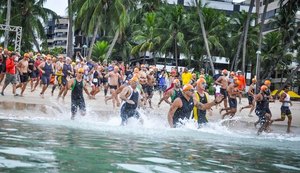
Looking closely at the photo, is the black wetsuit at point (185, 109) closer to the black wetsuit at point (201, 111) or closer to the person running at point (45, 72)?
the black wetsuit at point (201, 111)

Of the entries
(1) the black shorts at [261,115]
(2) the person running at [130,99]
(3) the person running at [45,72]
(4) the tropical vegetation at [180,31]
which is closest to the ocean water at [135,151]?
(2) the person running at [130,99]

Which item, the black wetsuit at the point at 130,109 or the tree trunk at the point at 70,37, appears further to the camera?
the tree trunk at the point at 70,37

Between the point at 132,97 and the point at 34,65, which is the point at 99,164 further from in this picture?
the point at 34,65

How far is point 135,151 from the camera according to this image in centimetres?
788

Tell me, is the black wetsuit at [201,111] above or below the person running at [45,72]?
below

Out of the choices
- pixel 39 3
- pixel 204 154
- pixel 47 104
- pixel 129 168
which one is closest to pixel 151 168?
pixel 129 168

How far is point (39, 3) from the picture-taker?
1822 inches

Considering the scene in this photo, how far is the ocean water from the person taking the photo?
20.0 feet

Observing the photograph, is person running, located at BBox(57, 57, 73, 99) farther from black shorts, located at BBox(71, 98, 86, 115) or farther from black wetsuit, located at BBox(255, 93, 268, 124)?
black wetsuit, located at BBox(255, 93, 268, 124)

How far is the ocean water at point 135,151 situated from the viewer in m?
6.08

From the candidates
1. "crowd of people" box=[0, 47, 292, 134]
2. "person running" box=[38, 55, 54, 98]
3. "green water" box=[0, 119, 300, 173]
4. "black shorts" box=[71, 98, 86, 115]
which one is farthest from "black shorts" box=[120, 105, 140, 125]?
"person running" box=[38, 55, 54, 98]

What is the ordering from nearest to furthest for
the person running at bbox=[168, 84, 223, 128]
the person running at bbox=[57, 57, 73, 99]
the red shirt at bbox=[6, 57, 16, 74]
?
the person running at bbox=[168, 84, 223, 128]
the red shirt at bbox=[6, 57, 16, 74]
the person running at bbox=[57, 57, 73, 99]

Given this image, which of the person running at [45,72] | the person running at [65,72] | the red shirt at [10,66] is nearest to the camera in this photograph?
the red shirt at [10,66]

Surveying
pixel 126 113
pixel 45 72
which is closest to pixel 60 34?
pixel 45 72
